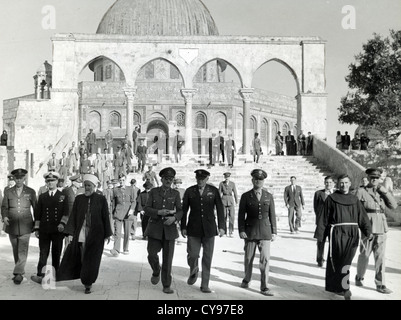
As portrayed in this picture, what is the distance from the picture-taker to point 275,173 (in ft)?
61.9

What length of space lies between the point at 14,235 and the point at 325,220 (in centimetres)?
420

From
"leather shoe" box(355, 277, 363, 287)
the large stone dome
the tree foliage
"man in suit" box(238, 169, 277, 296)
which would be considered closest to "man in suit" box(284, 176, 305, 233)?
"leather shoe" box(355, 277, 363, 287)

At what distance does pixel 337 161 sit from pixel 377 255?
1168 centimetres

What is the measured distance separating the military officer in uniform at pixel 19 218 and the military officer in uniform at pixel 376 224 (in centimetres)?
450

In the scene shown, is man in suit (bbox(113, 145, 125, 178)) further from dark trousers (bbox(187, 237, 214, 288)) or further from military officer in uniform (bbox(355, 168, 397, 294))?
military officer in uniform (bbox(355, 168, 397, 294))

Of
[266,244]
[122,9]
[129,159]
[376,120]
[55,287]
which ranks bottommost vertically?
[55,287]

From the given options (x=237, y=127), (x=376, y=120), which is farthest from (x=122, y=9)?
(x=376, y=120)

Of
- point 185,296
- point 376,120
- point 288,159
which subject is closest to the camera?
point 185,296

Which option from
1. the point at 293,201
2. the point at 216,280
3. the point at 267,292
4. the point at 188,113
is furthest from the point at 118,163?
A: the point at 267,292

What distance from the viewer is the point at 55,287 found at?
7.07m

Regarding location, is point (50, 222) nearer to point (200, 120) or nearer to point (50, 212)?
point (50, 212)

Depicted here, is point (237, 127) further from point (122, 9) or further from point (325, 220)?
point (325, 220)

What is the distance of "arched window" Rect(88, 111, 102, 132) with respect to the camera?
40.4 metres
